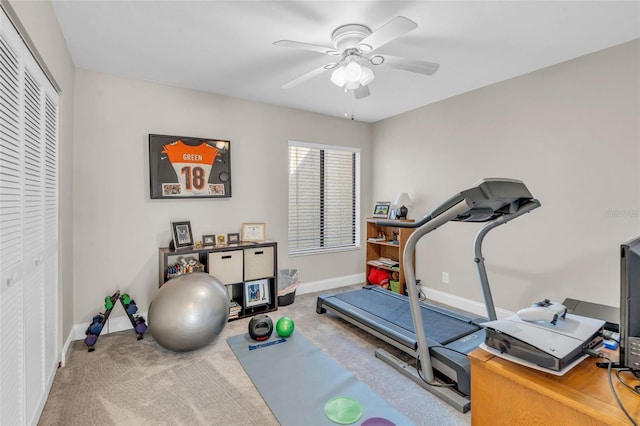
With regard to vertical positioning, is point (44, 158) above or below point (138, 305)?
above

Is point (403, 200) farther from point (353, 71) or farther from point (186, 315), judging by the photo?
point (186, 315)

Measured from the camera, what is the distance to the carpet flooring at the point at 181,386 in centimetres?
187

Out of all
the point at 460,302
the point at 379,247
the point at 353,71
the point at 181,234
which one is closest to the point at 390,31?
the point at 353,71

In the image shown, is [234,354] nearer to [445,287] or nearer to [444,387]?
[444,387]

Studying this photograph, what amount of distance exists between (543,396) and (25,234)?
7.84ft

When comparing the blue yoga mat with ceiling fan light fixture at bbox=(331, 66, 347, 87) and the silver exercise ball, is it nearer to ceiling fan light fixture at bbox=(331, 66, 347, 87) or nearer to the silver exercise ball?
the silver exercise ball

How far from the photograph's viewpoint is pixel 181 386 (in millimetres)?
2166

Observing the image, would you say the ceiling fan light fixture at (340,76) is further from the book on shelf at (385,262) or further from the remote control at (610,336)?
the book on shelf at (385,262)

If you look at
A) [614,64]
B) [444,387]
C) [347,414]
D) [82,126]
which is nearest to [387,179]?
[614,64]

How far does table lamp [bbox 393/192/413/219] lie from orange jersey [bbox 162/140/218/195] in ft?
7.76

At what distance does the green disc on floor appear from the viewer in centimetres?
182

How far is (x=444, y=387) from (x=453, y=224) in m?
2.06

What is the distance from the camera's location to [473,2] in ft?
6.33

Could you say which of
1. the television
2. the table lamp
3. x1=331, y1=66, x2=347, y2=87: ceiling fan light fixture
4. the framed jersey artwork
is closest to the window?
the table lamp
